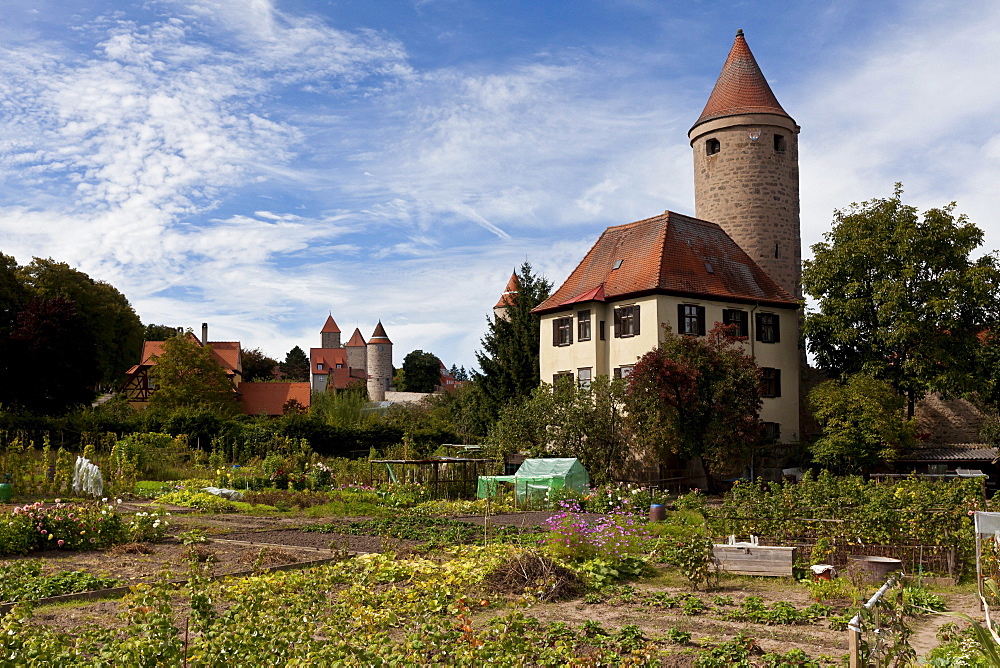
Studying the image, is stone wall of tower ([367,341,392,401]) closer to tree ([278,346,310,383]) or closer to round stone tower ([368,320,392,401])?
round stone tower ([368,320,392,401])

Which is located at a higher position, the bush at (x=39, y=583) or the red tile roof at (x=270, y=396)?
the red tile roof at (x=270, y=396)

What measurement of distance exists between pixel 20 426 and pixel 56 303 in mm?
11865

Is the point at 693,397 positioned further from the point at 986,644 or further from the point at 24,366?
the point at 24,366

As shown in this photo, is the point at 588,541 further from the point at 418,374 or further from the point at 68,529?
the point at 418,374

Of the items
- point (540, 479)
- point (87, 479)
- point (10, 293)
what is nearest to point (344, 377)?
point (10, 293)

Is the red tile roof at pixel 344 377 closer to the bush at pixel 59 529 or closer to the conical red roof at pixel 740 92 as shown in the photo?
the conical red roof at pixel 740 92

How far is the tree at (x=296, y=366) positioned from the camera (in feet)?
357

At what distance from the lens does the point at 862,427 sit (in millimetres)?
29062

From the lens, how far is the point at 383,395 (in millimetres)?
93938

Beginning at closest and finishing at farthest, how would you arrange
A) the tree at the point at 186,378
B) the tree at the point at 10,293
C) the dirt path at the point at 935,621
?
1. the dirt path at the point at 935,621
2. the tree at the point at 10,293
3. the tree at the point at 186,378

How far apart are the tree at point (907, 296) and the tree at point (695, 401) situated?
4.69 meters

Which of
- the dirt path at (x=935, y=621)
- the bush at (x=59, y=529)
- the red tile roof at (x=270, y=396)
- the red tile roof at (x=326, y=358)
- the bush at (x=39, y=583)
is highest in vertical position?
the red tile roof at (x=326, y=358)

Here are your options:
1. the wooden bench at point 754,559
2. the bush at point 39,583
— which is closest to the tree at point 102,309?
the bush at point 39,583

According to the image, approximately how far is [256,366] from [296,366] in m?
28.4
